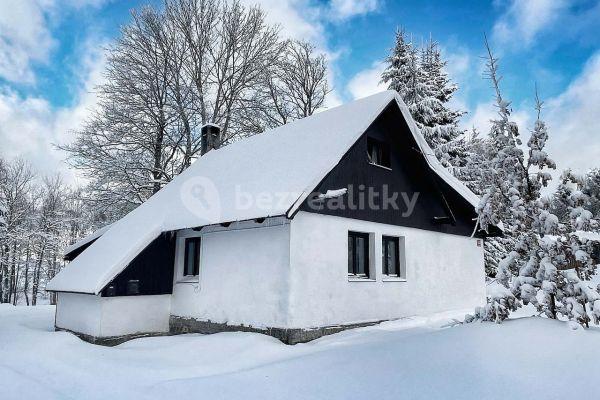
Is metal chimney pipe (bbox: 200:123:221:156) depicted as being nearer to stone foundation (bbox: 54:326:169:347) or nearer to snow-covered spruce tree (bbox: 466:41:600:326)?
stone foundation (bbox: 54:326:169:347)

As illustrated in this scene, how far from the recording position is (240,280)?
966 centimetres

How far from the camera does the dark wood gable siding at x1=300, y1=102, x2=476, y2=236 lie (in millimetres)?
9969

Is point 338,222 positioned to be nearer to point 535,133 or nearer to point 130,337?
point 535,133

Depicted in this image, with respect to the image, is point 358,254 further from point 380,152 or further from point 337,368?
point 337,368

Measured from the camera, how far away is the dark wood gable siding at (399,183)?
9969 mm

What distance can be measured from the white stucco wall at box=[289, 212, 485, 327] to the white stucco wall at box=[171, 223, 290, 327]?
41cm

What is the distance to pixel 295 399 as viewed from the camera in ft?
17.0

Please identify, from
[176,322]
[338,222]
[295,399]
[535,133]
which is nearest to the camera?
[295,399]

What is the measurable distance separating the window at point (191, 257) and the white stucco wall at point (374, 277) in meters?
4.10

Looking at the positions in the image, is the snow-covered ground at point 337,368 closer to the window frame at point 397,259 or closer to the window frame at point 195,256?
the window frame at point 397,259

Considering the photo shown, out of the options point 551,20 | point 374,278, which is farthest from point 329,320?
point 551,20

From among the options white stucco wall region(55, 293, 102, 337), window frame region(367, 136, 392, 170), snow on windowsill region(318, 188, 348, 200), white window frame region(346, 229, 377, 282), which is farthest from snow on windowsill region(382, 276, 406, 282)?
white stucco wall region(55, 293, 102, 337)

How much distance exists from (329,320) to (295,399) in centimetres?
393

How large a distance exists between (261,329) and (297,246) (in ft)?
6.55
